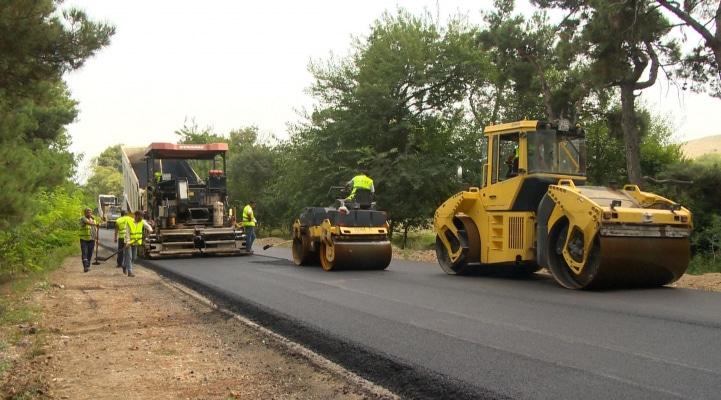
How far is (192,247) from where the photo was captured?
55.6 ft

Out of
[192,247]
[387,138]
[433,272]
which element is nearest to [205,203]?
[192,247]

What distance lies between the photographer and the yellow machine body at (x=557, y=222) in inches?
336

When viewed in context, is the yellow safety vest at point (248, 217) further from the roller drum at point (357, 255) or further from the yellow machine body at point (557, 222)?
the yellow machine body at point (557, 222)

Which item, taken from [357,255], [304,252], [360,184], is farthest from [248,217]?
[357,255]

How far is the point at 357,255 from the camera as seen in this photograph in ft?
40.6

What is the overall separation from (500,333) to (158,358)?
3.09m

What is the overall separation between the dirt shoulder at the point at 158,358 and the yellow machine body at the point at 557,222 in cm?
170

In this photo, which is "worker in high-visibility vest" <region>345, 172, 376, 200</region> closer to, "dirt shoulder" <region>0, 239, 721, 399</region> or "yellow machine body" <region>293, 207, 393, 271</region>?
"yellow machine body" <region>293, 207, 393, 271</region>

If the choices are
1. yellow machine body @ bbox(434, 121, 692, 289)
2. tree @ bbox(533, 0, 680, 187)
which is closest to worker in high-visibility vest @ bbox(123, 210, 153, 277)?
yellow machine body @ bbox(434, 121, 692, 289)

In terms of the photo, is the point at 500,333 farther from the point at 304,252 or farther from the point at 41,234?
the point at 41,234

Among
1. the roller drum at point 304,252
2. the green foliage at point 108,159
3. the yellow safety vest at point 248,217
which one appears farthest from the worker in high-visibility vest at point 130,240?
the green foliage at point 108,159

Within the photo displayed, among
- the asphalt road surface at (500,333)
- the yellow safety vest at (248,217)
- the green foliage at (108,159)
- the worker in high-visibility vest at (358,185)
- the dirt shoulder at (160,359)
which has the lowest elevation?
the dirt shoulder at (160,359)

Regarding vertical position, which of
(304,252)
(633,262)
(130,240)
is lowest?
(304,252)

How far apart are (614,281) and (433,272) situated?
403cm
